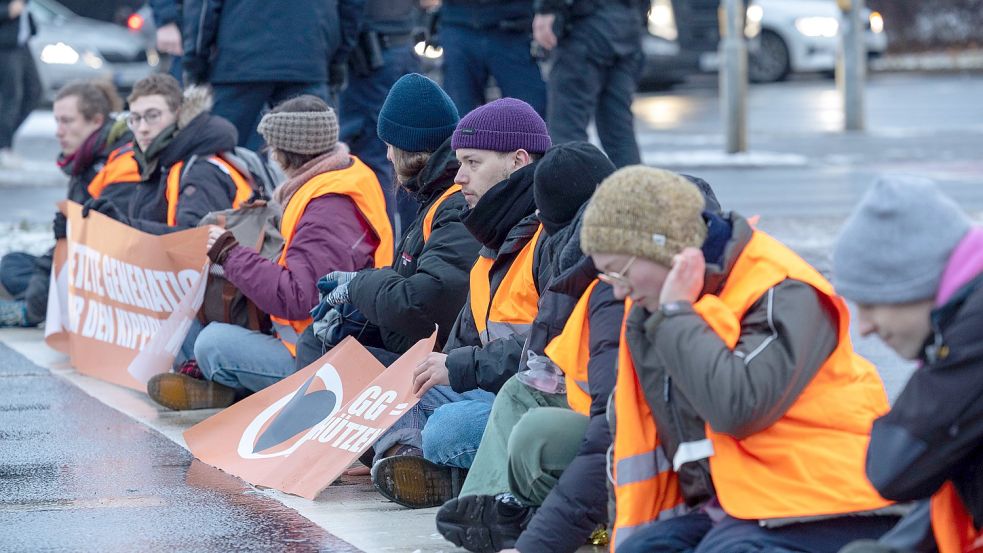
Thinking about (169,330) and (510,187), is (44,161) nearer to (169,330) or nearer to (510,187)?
(169,330)

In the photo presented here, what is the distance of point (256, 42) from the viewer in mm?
7523

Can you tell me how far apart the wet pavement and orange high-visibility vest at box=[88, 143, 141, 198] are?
1.27 metres

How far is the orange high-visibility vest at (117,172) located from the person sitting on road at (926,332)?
4392 millimetres

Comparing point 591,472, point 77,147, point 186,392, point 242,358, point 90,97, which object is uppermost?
point 90,97

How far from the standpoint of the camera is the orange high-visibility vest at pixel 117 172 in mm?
6754

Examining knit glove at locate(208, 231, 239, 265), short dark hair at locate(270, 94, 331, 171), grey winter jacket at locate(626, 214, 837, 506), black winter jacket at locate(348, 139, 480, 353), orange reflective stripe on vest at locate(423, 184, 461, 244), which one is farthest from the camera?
short dark hair at locate(270, 94, 331, 171)

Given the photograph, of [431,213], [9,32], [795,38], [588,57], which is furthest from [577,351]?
[795,38]

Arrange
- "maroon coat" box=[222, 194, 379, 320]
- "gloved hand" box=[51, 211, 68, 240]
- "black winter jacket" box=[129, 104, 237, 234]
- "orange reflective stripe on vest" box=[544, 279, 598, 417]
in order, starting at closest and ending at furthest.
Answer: "orange reflective stripe on vest" box=[544, 279, 598, 417]
"maroon coat" box=[222, 194, 379, 320]
"black winter jacket" box=[129, 104, 237, 234]
"gloved hand" box=[51, 211, 68, 240]

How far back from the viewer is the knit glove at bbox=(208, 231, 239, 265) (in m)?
5.49

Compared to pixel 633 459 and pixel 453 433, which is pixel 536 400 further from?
pixel 633 459

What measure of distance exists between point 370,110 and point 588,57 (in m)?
1.11

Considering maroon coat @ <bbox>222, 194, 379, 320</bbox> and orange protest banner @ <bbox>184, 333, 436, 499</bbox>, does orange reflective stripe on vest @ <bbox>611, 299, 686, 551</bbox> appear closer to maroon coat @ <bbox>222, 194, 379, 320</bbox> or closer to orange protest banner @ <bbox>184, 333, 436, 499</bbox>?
orange protest banner @ <bbox>184, 333, 436, 499</bbox>

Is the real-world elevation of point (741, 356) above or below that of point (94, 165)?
above

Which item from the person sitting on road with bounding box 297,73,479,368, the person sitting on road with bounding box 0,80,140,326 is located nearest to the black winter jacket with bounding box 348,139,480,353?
the person sitting on road with bounding box 297,73,479,368
